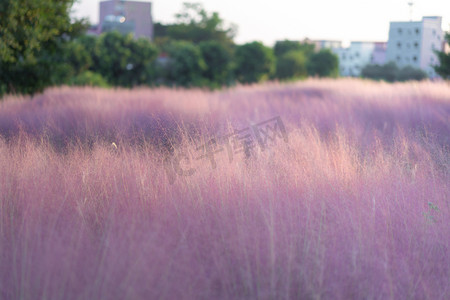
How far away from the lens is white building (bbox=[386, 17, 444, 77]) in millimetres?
17242

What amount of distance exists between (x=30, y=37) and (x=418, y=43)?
20280 millimetres

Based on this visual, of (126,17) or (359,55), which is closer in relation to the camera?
(126,17)

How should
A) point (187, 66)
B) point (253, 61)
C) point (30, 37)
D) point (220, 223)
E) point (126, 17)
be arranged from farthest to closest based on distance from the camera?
point (126, 17) → point (253, 61) → point (187, 66) → point (30, 37) → point (220, 223)

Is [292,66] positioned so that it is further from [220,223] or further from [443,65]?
[220,223]

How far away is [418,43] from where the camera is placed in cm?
2208

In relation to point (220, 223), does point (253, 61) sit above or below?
above

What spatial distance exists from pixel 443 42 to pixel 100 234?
712 inches

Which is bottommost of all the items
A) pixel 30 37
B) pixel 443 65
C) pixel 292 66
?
pixel 292 66

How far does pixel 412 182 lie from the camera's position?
3.75 m

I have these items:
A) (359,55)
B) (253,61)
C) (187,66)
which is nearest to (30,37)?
(187,66)

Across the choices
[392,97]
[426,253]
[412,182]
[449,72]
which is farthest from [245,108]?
[449,72]

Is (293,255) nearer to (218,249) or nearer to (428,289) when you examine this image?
(218,249)

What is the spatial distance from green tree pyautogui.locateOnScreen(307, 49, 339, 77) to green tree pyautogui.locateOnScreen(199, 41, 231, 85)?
27.1ft

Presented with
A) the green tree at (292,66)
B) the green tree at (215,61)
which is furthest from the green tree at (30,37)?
the green tree at (292,66)
